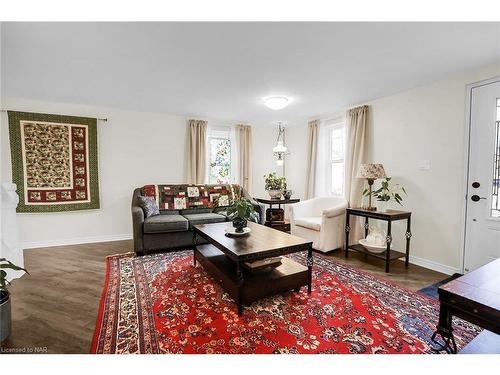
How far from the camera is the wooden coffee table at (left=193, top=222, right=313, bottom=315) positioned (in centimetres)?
191

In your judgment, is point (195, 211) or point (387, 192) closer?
point (387, 192)

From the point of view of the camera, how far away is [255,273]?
2.16 meters

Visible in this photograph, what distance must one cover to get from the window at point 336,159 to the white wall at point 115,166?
9.21 ft

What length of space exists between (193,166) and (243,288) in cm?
310

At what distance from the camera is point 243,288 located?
1922 millimetres

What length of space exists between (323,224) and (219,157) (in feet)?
8.64

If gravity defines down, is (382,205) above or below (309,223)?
above

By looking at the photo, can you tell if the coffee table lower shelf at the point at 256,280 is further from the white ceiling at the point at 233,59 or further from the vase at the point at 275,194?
the vase at the point at 275,194

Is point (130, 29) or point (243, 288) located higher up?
point (130, 29)

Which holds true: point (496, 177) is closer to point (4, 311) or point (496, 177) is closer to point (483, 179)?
point (483, 179)

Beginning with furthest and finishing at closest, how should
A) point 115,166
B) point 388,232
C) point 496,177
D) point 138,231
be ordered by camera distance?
point 115,166, point 138,231, point 388,232, point 496,177

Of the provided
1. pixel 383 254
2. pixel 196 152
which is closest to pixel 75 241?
pixel 196 152
